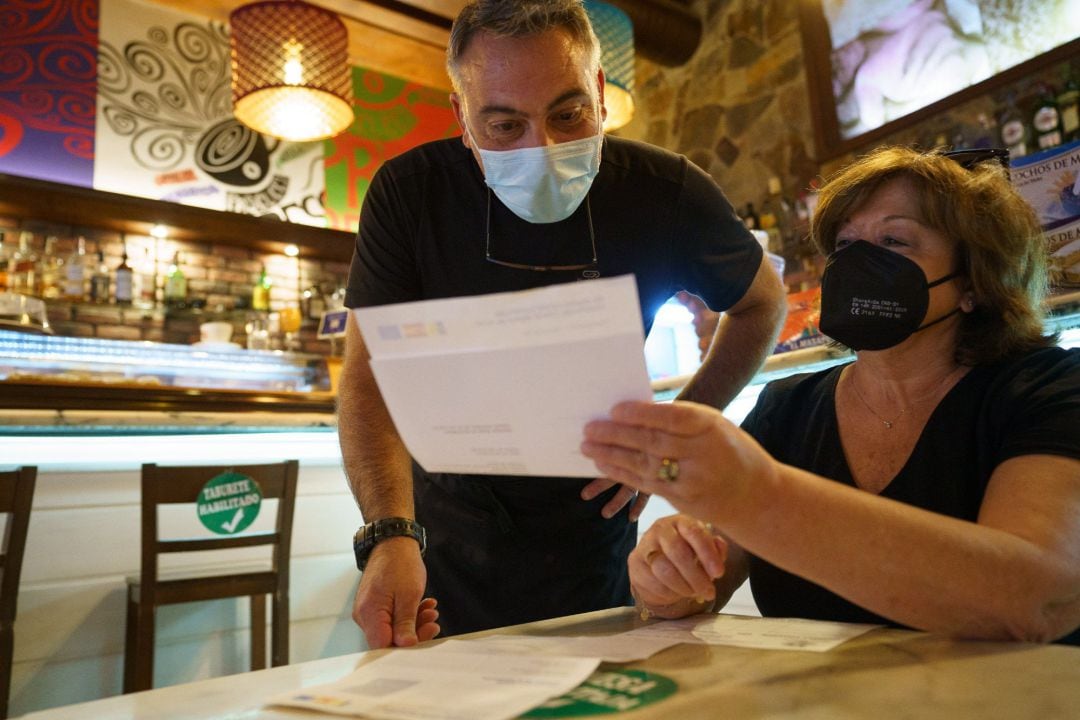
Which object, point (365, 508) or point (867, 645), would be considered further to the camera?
point (365, 508)

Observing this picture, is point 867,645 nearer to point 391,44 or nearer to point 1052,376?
point 1052,376

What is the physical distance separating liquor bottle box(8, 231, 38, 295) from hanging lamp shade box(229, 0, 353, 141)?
5.82ft

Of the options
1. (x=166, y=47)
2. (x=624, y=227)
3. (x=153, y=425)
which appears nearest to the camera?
(x=624, y=227)

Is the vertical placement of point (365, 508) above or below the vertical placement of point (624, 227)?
below

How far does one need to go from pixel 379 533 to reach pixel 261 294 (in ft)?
15.7

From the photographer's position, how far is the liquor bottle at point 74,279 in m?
4.90

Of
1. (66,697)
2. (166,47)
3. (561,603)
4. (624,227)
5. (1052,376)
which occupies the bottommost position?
(66,697)

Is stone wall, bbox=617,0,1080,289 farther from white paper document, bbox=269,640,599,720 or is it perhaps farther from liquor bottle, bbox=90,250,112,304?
white paper document, bbox=269,640,599,720

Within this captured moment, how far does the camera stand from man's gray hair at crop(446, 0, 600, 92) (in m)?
1.39

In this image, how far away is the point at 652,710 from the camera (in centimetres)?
67

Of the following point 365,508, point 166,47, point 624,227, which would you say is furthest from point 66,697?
point 166,47

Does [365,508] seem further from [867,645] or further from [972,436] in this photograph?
[972,436]

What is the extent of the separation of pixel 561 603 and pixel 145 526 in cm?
144

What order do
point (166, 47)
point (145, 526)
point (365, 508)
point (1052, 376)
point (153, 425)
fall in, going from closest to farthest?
point (1052, 376) → point (365, 508) → point (145, 526) → point (153, 425) → point (166, 47)
